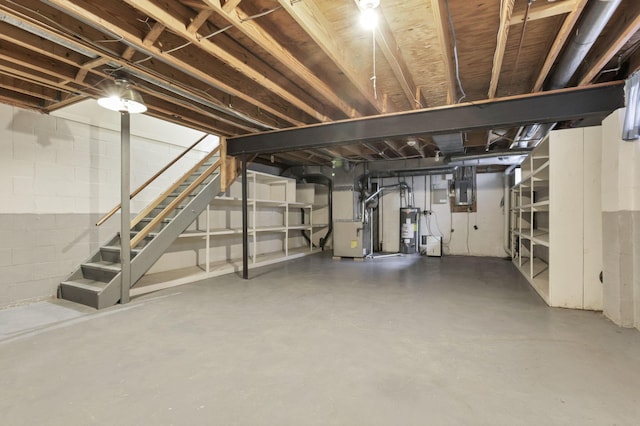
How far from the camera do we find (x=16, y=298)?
3.34m

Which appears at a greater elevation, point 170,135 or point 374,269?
point 170,135

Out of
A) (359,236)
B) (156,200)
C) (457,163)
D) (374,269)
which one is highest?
(457,163)

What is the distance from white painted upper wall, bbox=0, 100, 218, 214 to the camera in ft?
10.9

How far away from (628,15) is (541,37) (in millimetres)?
489

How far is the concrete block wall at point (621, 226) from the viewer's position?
2.58 m

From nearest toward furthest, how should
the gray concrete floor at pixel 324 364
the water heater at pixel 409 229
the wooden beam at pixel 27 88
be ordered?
the gray concrete floor at pixel 324 364
the wooden beam at pixel 27 88
the water heater at pixel 409 229

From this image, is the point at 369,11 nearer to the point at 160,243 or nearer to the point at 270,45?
the point at 270,45

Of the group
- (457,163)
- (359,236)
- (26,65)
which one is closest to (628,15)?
(457,163)

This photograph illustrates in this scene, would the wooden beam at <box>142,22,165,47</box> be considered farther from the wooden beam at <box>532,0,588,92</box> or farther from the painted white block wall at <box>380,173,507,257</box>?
the painted white block wall at <box>380,173,507,257</box>

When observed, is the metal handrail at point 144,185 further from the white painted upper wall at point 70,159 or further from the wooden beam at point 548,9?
the wooden beam at point 548,9

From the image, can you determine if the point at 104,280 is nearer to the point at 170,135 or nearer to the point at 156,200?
the point at 156,200

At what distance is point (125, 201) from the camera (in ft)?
11.3

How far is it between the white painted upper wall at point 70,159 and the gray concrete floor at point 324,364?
1.53 meters

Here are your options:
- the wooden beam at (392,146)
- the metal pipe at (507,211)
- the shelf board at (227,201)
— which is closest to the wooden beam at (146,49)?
the shelf board at (227,201)
